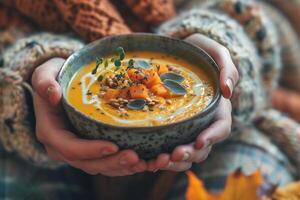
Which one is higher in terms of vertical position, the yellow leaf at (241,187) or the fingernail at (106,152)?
the fingernail at (106,152)

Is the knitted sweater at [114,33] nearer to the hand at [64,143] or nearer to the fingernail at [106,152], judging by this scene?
the hand at [64,143]

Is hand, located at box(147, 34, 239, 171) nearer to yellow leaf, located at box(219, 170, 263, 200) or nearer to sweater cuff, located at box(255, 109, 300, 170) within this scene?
yellow leaf, located at box(219, 170, 263, 200)

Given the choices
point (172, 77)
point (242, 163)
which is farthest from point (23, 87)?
point (242, 163)

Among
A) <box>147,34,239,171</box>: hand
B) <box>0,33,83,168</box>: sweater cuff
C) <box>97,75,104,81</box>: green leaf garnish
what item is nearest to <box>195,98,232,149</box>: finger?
<box>147,34,239,171</box>: hand

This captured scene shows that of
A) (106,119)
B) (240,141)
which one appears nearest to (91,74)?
(106,119)

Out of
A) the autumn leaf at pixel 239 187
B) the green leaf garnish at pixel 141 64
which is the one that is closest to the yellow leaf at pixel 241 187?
the autumn leaf at pixel 239 187

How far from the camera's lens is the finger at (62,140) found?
550mm

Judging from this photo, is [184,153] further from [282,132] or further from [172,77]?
[282,132]

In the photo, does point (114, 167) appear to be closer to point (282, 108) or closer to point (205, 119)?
point (205, 119)

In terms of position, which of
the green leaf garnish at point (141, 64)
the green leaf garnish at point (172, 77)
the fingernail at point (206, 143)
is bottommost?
the fingernail at point (206, 143)

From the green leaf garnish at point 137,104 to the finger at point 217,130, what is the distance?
70mm

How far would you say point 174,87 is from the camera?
578 mm

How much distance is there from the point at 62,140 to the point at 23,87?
161 millimetres

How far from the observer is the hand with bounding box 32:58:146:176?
0.55 metres
